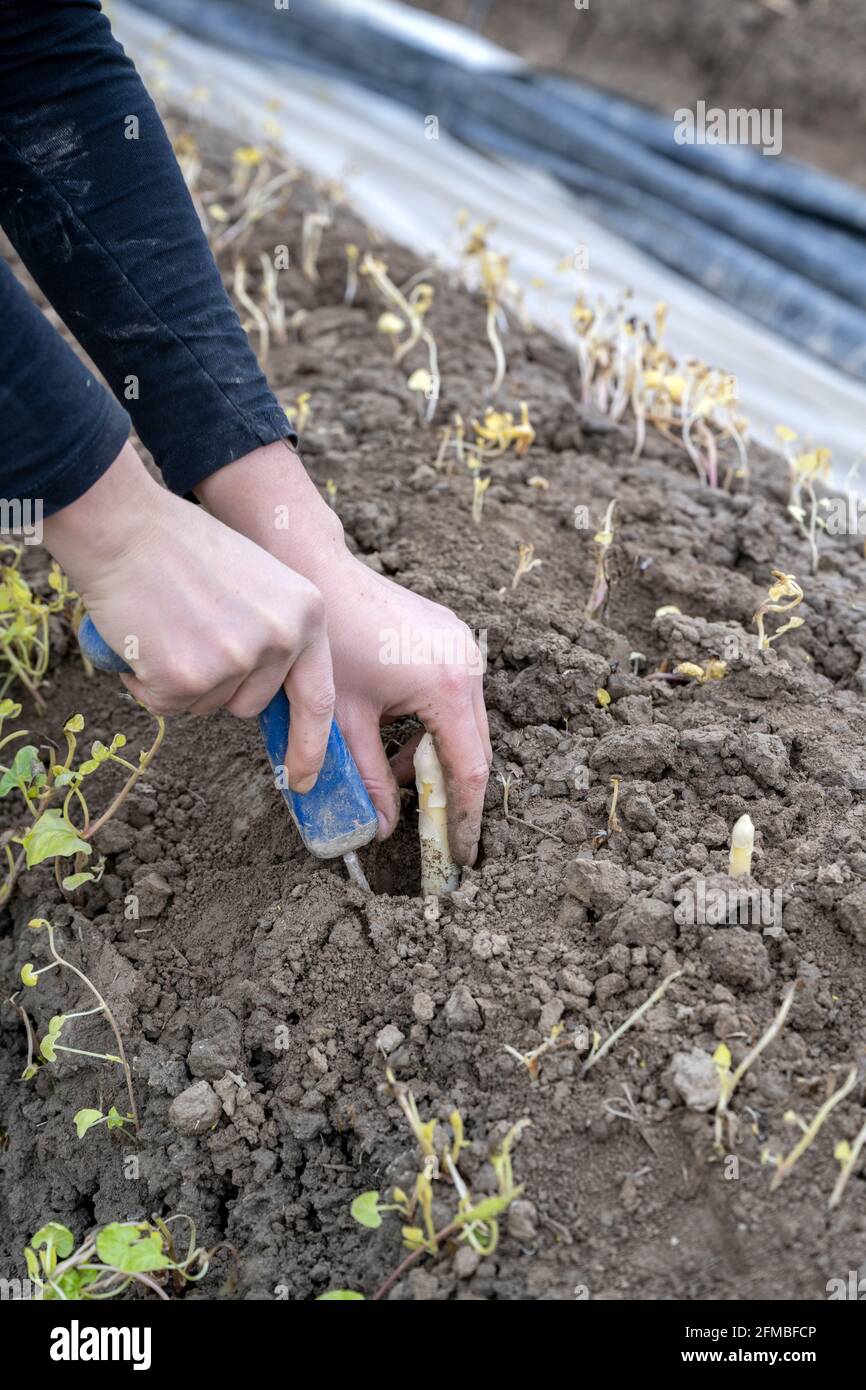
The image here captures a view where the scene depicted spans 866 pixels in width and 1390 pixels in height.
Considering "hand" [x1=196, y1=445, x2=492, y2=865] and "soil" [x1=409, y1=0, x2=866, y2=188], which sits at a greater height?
"soil" [x1=409, y1=0, x2=866, y2=188]

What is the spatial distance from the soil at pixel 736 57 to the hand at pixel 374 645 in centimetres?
437

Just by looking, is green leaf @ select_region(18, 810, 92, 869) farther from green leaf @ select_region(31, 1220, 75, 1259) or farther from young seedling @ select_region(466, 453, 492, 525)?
young seedling @ select_region(466, 453, 492, 525)

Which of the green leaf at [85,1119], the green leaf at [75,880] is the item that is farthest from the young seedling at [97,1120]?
the green leaf at [75,880]

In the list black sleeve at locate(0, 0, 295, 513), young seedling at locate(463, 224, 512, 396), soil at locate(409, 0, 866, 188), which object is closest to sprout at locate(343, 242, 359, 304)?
young seedling at locate(463, 224, 512, 396)

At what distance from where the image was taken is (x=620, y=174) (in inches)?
186

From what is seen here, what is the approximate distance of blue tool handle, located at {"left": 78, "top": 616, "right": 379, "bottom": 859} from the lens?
1589 millimetres

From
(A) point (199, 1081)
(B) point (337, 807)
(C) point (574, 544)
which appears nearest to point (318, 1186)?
(A) point (199, 1081)

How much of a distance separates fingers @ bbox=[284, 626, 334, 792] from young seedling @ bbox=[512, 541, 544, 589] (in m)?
0.72

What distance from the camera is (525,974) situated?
162 centimetres

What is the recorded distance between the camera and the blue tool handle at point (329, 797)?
5.21ft

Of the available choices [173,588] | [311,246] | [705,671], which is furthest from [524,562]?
[311,246]

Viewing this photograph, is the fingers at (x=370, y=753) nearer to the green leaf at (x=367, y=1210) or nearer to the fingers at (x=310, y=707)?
the fingers at (x=310, y=707)

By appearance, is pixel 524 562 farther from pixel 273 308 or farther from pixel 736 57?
pixel 736 57
